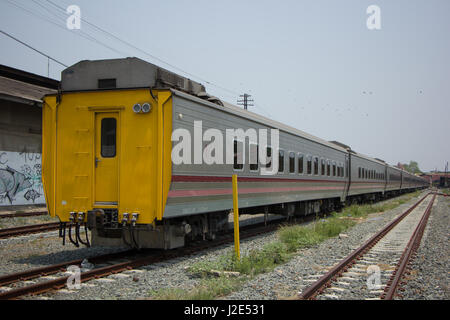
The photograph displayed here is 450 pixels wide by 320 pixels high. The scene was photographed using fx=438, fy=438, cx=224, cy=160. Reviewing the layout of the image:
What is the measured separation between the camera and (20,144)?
2047 cm

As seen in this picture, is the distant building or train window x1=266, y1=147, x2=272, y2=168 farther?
the distant building

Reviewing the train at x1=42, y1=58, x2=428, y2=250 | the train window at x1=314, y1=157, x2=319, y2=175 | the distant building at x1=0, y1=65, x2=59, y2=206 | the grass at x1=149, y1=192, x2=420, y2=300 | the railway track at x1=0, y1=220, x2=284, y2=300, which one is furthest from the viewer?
the distant building at x1=0, y1=65, x2=59, y2=206

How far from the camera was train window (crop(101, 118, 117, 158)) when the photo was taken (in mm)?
8578

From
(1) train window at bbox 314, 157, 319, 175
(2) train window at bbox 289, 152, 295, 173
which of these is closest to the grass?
(2) train window at bbox 289, 152, 295, 173

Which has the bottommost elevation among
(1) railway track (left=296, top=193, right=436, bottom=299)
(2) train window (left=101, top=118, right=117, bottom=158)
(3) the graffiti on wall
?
(1) railway track (left=296, top=193, right=436, bottom=299)

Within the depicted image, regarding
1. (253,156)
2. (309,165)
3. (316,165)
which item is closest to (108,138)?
(253,156)

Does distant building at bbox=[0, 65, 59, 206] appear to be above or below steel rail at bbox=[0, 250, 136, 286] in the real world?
above

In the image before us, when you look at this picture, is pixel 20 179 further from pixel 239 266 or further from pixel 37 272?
pixel 239 266

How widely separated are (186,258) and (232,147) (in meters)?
2.94

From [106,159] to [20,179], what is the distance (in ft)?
45.9

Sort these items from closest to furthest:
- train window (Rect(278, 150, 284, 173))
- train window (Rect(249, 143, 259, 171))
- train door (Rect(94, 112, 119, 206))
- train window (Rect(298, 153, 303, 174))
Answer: train door (Rect(94, 112, 119, 206)) → train window (Rect(249, 143, 259, 171)) → train window (Rect(278, 150, 284, 173)) → train window (Rect(298, 153, 303, 174))

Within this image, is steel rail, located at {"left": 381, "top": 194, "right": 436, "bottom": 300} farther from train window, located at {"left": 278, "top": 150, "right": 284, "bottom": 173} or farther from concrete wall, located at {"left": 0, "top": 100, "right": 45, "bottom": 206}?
concrete wall, located at {"left": 0, "top": 100, "right": 45, "bottom": 206}

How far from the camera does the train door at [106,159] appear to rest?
8406 millimetres

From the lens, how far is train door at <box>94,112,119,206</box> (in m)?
8.41
